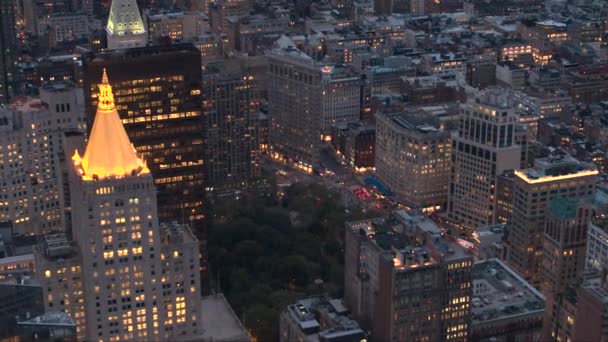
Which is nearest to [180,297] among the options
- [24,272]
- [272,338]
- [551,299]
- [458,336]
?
[24,272]

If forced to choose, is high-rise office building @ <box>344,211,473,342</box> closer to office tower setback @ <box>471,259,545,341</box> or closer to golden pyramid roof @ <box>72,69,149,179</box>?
office tower setback @ <box>471,259,545,341</box>

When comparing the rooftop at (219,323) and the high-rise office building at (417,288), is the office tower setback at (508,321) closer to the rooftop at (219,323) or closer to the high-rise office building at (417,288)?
the high-rise office building at (417,288)

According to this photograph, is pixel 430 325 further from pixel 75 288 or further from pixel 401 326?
pixel 75 288

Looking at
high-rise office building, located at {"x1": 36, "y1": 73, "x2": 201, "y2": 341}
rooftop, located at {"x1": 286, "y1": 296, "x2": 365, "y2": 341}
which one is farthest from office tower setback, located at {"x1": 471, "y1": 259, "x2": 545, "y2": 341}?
high-rise office building, located at {"x1": 36, "y1": 73, "x2": 201, "y2": 341}

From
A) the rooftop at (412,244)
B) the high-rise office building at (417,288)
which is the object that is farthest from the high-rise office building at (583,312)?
the rooftop at (412,244)

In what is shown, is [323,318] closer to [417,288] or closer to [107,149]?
[417,288]

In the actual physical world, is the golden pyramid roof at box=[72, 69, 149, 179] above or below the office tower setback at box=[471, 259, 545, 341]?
above
